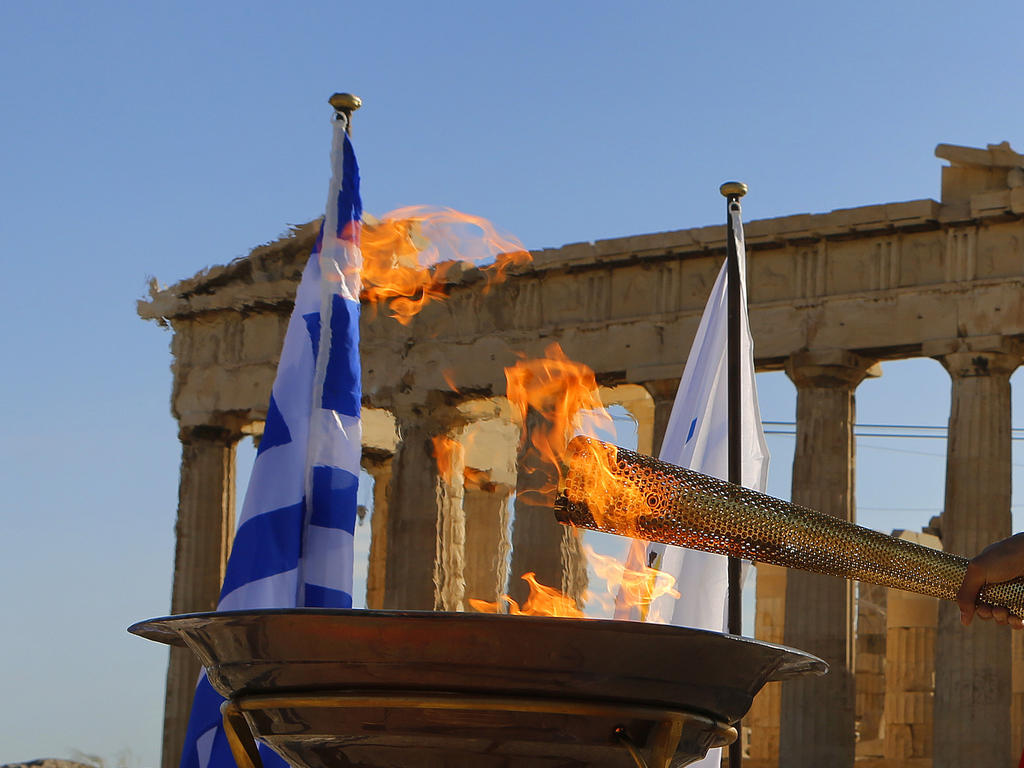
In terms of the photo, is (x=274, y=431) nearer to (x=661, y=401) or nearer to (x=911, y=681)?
(x=661, y=401)

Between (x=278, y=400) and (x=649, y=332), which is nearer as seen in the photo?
(x=278, y=400)

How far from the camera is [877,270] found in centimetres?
2411

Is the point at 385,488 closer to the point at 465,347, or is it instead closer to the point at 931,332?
the point at 465,347

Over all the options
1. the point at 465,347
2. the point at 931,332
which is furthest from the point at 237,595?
the point at 465,347

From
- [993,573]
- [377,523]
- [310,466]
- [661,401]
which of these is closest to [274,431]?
[310,466]

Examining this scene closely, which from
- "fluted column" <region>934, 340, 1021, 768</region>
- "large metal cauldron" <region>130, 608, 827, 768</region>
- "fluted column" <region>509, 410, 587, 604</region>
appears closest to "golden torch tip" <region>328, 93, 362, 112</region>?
"large metal cauldron" <region>130, 608, 827, 768</region>

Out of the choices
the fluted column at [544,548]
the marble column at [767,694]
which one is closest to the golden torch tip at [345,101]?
the fluted column at [544,548]

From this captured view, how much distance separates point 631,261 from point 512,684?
2296cm

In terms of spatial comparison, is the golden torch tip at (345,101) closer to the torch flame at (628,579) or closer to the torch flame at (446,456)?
the torch flame at (628,579)

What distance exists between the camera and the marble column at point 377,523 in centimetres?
3316

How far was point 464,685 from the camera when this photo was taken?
3541 mm

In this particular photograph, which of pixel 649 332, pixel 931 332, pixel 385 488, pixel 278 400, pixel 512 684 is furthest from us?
pixel 385 488

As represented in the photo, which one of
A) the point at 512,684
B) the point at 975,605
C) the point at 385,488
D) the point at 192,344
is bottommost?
the point at 512,684

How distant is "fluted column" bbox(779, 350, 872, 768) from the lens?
23484mm
